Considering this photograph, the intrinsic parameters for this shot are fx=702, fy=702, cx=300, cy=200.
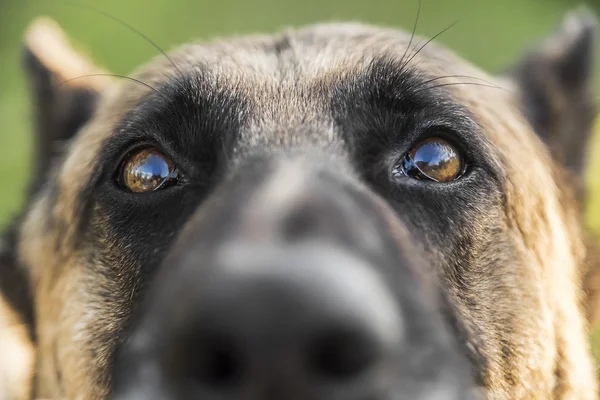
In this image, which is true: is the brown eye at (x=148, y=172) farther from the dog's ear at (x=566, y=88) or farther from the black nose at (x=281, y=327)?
the dog's ear at (x=566, y=88)

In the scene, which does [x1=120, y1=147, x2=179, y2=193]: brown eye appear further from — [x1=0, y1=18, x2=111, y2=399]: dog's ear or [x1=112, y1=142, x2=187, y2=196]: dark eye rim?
[x1=0, y1=18, x2=111, y2=399]: dog's ear

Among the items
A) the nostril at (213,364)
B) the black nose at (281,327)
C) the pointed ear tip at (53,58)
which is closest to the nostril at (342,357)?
the black nose at (281,327)

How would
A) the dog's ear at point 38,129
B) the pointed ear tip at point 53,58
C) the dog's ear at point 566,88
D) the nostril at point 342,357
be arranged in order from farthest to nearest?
1. the pointed ear tip at point 53,58
2. the dog's ear at point 566,88
3. the dog's ear at point 38,129
4. the nostril at point 342,357

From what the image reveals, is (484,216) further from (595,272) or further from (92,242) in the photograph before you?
(92,242)

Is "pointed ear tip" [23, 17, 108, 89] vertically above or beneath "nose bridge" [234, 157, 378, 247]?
above

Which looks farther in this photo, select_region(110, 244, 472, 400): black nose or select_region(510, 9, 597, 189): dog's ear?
select_region(510, 9, 597, 189): dog's ear

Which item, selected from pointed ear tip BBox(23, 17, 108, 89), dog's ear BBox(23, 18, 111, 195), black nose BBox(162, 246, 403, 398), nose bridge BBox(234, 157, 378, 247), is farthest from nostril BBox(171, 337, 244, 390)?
pointed ear tip BBox(23, 17, 108, 89)

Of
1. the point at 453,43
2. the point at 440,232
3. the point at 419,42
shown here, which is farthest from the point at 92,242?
the point at 453,43
